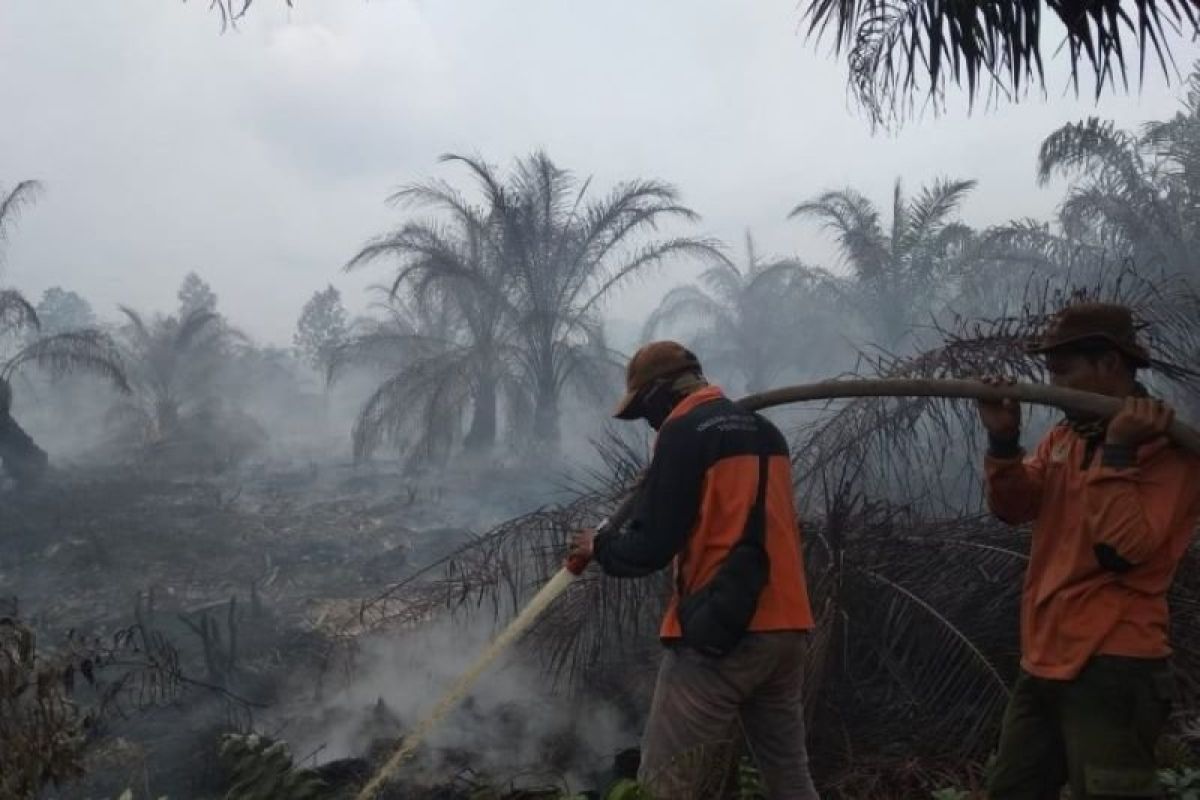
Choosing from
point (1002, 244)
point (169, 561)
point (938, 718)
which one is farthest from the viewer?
point (1002, 244)

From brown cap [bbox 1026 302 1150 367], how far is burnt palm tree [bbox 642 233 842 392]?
59.9 feet

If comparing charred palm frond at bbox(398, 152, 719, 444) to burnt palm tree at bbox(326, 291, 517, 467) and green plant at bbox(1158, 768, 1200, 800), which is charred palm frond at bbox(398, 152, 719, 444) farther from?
green plant at bbox(1158, 768, 1200, 800)

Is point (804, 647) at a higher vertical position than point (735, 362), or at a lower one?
lower

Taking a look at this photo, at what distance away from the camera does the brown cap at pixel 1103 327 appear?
238 cm

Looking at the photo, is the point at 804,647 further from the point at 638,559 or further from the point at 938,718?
the point at 938,718

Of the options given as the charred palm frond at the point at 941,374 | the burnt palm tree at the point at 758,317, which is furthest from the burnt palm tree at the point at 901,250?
the charred palm frond at the point at 941,374

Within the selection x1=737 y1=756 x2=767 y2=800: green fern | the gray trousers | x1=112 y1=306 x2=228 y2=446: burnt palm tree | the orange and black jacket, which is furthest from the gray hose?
x1=112 y1=306 x2=228 y2=446: burnt palm tree

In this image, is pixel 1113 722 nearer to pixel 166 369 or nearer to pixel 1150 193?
pixel 1150 193

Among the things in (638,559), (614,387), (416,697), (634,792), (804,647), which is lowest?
(416,697)

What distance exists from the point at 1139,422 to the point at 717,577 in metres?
1.12

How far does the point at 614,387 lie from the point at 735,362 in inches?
266

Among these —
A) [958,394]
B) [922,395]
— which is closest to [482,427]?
[922,395]

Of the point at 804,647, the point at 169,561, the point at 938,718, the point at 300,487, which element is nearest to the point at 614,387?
the point at 300,487

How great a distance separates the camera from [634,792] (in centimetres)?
232
